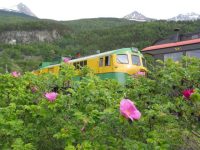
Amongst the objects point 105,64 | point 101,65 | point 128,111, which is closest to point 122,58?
point 105,64

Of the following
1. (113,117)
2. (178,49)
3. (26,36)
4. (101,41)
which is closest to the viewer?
(113,117)

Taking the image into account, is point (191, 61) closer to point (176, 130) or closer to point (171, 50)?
point (176, 130)

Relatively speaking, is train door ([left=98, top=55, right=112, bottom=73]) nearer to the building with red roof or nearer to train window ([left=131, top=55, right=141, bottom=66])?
train window ([left=131, top=55, right=141, bottom=66])

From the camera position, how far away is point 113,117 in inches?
127

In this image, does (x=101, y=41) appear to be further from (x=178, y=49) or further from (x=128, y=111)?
(x=128, y=111)

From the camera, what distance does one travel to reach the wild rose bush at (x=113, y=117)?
3316mm

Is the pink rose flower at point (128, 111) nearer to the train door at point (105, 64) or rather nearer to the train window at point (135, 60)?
the train door at point (105, 64)

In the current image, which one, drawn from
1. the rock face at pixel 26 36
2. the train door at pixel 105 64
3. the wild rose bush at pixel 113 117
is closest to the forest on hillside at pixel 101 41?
the rock face at pixel 26 36

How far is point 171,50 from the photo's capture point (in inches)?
1243

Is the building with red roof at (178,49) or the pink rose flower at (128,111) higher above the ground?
the pink rose flower at (128,111)

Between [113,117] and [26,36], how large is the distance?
138263 mm

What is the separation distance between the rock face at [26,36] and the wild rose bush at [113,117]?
131473mm

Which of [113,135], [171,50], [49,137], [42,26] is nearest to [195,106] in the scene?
[113,135]

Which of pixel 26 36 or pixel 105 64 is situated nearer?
pixel 105 64
